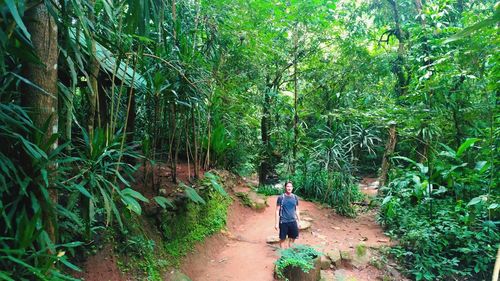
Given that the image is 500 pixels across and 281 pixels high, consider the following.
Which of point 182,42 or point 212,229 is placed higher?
point 182,42

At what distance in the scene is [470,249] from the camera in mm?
4750

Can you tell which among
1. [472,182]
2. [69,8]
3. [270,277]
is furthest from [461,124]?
[69,8]

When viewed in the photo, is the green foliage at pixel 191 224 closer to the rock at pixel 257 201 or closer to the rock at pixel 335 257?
the rock at pixel 257 201

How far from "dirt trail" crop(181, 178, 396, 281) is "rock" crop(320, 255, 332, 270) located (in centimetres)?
12

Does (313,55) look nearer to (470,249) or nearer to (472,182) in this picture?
(472,182)

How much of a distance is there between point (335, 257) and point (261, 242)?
4.04 feet

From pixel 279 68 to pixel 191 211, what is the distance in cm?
563

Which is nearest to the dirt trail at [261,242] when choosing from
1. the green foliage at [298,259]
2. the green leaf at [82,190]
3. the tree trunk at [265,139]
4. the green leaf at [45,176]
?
the green foliage at [298,259]

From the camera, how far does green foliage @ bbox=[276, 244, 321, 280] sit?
4055 mm

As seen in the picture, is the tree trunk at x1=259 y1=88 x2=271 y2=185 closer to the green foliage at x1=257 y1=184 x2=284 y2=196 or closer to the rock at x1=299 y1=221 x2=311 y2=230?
the green foliage at x1=257 y1=184 x2=284 y2=196

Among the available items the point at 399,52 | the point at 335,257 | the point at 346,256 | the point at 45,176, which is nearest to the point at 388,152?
the point at 399,52

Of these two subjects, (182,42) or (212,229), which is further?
(212,229)

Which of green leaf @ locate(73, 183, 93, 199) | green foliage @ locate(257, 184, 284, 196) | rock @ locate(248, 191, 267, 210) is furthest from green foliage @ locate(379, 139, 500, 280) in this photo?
green leaf @ locate(73, 183, 93, 199)

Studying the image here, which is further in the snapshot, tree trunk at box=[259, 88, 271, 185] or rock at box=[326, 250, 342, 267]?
tree trunk at box=[259, 88, 271, 185]
